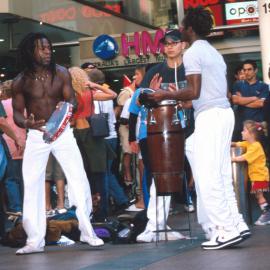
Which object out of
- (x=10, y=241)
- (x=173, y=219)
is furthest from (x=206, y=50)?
(x=173, y=219)

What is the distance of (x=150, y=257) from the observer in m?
8.26

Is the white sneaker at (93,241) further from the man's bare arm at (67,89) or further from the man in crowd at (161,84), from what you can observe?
the man's bare arm at (67,89)

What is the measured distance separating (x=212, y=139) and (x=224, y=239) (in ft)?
2.83

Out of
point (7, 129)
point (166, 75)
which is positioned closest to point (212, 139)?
point (166, 75)

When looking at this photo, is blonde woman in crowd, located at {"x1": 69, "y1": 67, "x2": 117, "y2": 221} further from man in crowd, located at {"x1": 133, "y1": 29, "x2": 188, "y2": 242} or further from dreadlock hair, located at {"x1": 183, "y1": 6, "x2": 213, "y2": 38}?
dreadlock hair, located at {"x1": 183, "y1": 6, "x2": 213, "y2": 38}

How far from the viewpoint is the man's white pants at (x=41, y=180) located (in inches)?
364

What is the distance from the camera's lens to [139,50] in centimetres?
2291

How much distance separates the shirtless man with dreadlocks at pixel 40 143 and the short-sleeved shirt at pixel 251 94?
172 inches

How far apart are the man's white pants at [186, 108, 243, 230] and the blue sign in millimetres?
13882

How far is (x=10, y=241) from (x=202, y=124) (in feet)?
9.09

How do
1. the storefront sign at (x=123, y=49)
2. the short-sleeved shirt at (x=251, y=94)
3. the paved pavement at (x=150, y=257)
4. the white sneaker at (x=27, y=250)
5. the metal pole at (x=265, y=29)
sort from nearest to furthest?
the paved pavement at (x=150, y=257), the white sneaker at (x=27, y=250), the short-sleeved shirt at (x=251, y=94), the metal pole at (x=265, y=29), the storefront sign at (x=123, y=49)

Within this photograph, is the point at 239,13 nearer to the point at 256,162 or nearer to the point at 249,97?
the point at 249,97

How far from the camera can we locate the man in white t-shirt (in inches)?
332

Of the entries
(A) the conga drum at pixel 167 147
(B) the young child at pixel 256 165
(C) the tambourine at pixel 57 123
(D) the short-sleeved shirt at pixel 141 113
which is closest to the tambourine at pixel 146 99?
(A) the conga drum at pixel 167 147
